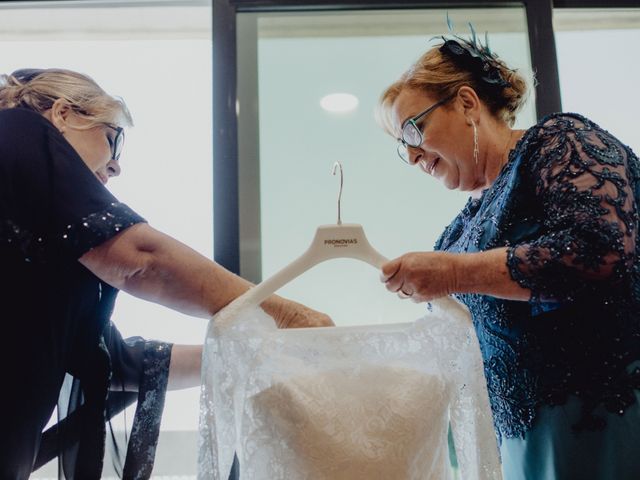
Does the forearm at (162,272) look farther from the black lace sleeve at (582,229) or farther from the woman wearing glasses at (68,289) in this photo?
the black lace sleeve at (582,229)

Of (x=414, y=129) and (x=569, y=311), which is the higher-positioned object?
(x=414, y=129)

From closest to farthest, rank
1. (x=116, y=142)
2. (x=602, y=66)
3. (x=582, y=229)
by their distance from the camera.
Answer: (x=582, y=229), (x=116, y=142), (x=602, y=66)

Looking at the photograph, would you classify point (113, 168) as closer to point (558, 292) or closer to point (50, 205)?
point (50, 205)

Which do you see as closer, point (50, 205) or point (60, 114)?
point (50, 205)

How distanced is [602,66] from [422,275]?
1.48m

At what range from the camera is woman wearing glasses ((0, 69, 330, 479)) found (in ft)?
3.28

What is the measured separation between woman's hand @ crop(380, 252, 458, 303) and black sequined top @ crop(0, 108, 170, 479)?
1.37 ft

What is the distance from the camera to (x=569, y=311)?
3.54ft

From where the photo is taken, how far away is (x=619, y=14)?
83.4 inches

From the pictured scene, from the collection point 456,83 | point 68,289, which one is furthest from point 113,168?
point 456,83

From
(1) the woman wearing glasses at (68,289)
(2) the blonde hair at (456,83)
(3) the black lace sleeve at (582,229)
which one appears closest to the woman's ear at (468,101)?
(2) the blonde hair at (456,83)

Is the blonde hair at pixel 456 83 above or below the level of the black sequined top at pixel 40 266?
above

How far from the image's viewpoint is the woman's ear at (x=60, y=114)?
3.99 ft

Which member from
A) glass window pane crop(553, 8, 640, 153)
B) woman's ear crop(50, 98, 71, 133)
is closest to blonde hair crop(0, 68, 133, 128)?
woman's ear crop(50, 98, 71, 133)
